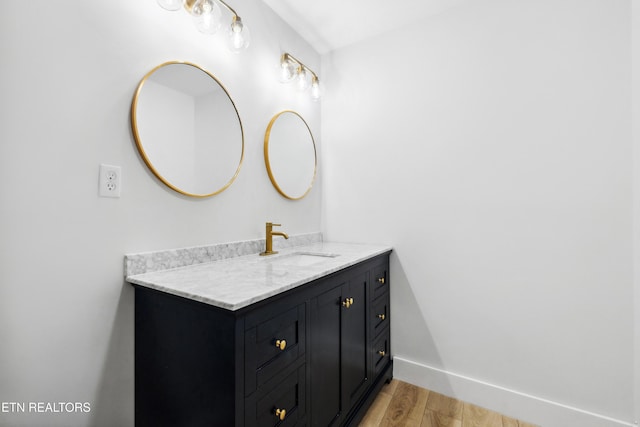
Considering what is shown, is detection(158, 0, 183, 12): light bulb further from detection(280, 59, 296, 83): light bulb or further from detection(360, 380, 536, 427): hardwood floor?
detection(360, 380, 536, 427): hardwood floor

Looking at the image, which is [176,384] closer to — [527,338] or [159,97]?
[159,97]

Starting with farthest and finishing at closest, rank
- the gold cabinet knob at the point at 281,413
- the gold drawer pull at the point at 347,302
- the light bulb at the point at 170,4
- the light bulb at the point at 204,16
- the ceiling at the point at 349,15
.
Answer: the ceiling at the point at 349,15
the gold drawer pull at the point at 347,302
the light bulb at the point at 204,16
the light bulb at the point at 170,4
the gold cabinet knob at the point at 281,413

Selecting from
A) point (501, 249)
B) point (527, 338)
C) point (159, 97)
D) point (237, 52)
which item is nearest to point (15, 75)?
point (159, 97)

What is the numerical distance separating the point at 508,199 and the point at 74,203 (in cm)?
204

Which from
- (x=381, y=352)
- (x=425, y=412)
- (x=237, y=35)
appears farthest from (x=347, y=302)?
(x=237, y=35)

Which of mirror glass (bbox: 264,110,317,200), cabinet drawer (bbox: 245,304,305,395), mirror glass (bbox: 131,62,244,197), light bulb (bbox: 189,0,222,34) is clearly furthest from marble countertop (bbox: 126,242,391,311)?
light bulb (bbox: 189,0,222,34)

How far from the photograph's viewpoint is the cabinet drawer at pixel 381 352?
69.9 inches

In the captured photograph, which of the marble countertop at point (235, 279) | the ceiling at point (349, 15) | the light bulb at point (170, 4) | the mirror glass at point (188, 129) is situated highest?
the ceiling at point (349, 15)

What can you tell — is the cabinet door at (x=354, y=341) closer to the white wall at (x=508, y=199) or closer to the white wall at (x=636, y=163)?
the white wall at (x=508, y=199)

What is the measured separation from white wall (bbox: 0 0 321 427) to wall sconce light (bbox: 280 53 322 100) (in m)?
0.64

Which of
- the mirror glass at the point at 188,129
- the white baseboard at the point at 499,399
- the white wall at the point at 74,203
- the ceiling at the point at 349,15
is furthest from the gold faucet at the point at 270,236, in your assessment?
the ceiling at the point at 349,15

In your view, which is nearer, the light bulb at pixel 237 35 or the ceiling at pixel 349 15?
the light bulb at pixel 237 35

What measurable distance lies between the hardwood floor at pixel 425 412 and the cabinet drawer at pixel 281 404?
2.25 ft

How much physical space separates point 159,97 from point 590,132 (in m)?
2.08
